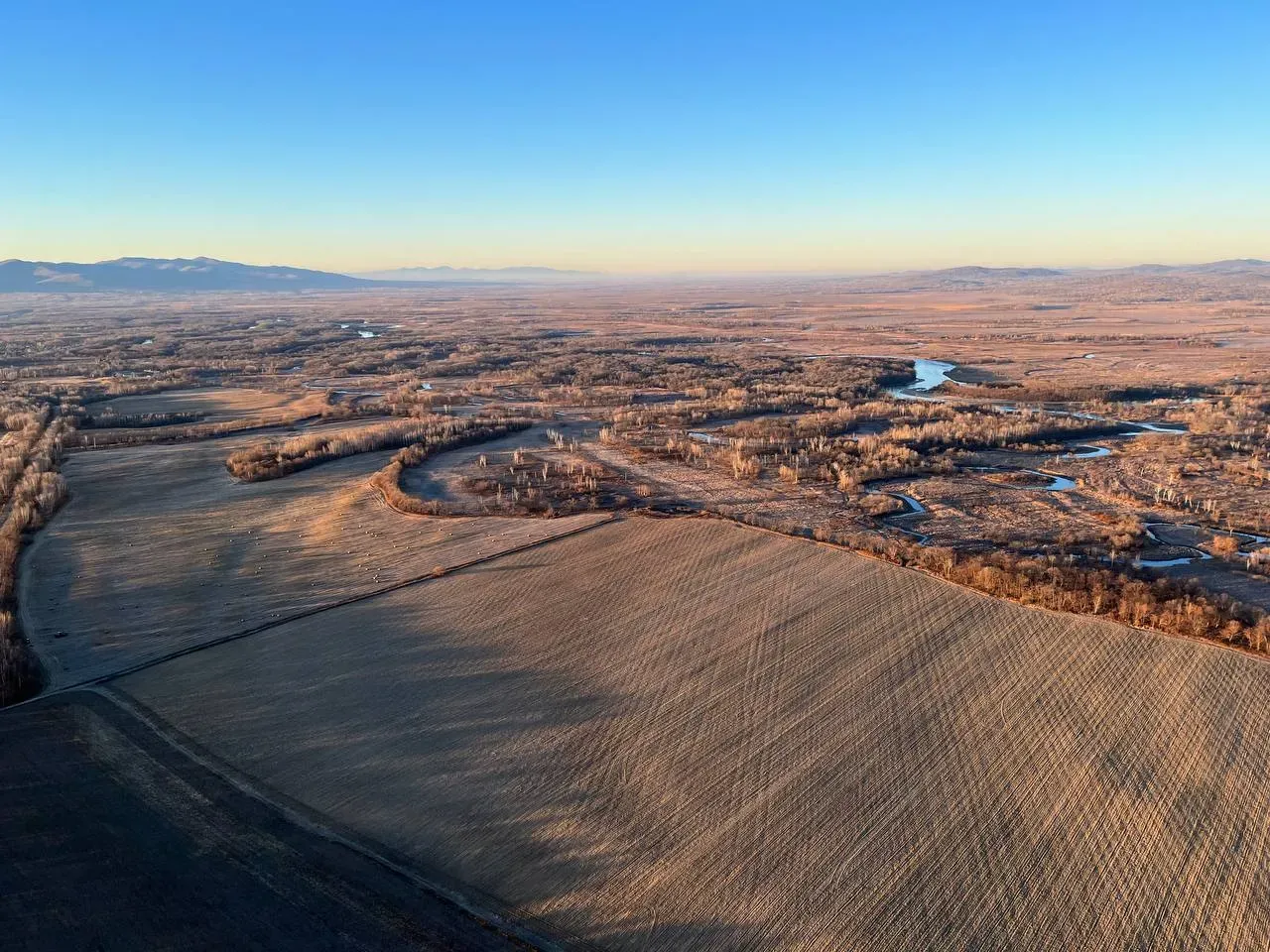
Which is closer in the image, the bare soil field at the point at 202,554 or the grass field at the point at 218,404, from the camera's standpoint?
the bare soil field at the point at 202,554

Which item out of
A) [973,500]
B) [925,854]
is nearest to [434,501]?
[973,500]

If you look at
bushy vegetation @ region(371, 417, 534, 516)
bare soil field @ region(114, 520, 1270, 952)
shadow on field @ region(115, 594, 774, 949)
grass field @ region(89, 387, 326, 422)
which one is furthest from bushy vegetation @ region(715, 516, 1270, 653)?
grass field @ region(89, 387, 326, 422)

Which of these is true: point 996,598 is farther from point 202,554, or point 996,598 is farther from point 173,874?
point 202,554

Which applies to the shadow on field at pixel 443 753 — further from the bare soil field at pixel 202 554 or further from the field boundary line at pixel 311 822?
the bare soil field at pixel 202 554

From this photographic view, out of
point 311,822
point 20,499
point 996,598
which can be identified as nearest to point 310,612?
point 311,822

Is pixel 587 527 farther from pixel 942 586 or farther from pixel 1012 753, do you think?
pixel 1012 753

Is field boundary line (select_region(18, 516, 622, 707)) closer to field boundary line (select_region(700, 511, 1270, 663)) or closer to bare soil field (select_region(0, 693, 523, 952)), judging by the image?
bare soil field (select_region(0, 693, 523, 952))

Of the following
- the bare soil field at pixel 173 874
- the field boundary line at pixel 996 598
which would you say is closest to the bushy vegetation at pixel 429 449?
the field boundary line at pixel 996 598
